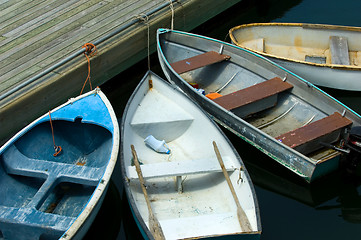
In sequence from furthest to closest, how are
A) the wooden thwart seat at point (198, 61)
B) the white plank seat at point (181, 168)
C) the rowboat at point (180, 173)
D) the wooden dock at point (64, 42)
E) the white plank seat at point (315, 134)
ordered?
the wooden thwart seat at point (198, 61) → the wooden dock at point (64, 42) → the white plank seat at point (315, 134) → the white plank seat at point (181, 168) → the rowboat at point (180, 173)

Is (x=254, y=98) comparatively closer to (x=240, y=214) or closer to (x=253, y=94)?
(x=253, y=94)

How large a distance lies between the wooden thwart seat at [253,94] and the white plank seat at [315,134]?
1022 millimetres

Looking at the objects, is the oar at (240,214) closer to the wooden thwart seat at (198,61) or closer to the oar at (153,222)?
the oar at (153,222)

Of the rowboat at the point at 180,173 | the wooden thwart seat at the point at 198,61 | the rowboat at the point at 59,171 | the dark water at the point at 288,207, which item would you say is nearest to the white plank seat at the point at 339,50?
the dark water at the point at 288,207

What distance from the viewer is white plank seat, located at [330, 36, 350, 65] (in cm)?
876

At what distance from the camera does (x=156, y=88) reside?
744 centimetres

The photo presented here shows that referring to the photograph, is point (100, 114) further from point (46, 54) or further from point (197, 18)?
point (197, 18)

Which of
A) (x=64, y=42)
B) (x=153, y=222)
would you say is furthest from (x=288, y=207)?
(x=64, y=42)

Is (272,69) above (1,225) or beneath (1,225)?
above

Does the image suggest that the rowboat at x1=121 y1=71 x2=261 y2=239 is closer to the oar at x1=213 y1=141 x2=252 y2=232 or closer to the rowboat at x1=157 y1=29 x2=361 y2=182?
the oar at x1=213 y1=141 x2=252 y2=232

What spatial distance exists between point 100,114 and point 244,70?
136 inches

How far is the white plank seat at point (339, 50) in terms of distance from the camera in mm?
8758

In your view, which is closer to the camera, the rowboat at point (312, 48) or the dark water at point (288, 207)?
the dark water at point (288, 207)

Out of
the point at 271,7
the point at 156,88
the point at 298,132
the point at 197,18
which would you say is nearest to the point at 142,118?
the point at 156,88
